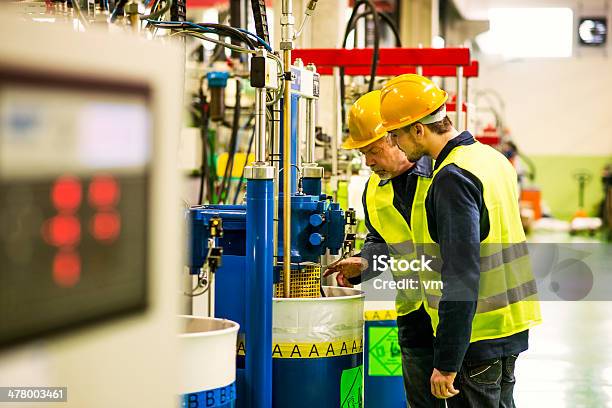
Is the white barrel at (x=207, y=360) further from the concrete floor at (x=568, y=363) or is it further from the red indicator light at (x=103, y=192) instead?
the concrete floor at (x=568, y=363)

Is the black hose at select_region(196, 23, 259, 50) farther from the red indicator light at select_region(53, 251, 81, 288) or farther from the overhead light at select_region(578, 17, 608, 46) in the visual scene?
the overhead light at select_region(578, 17, 608, 46)

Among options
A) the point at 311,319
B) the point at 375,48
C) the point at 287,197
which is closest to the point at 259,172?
the point at 287,197

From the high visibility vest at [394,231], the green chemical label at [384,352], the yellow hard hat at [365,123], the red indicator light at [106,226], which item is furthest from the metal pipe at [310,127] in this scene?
the red indicator light at [106,226]

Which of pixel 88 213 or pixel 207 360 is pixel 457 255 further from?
pixel 88 213

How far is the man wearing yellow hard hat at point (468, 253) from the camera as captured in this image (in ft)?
9.29

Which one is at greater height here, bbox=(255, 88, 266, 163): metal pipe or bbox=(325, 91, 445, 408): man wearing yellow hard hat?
bbox=(255, 88, 266, 163): metal pipe

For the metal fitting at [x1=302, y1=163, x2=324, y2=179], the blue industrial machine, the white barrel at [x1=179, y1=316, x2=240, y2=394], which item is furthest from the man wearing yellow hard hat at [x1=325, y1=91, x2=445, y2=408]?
the white barrel at [x1=179, y1=316, x2=240, y2=394]

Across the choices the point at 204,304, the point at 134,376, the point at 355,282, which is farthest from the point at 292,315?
the point at 134,376

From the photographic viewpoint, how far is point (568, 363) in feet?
20.8

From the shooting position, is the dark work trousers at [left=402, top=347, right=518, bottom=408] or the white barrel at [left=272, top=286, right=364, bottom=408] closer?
the dark work trousers at [left=402, top=347, right=518, bottom=408]

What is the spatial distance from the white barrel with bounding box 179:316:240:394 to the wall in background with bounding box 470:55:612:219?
53.3ft

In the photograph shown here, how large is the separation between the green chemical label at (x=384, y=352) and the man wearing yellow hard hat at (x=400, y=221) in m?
0.55

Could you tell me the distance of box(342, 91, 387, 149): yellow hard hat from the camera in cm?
376

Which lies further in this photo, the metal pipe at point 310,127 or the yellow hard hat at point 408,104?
the metal pipe at point 310,127
